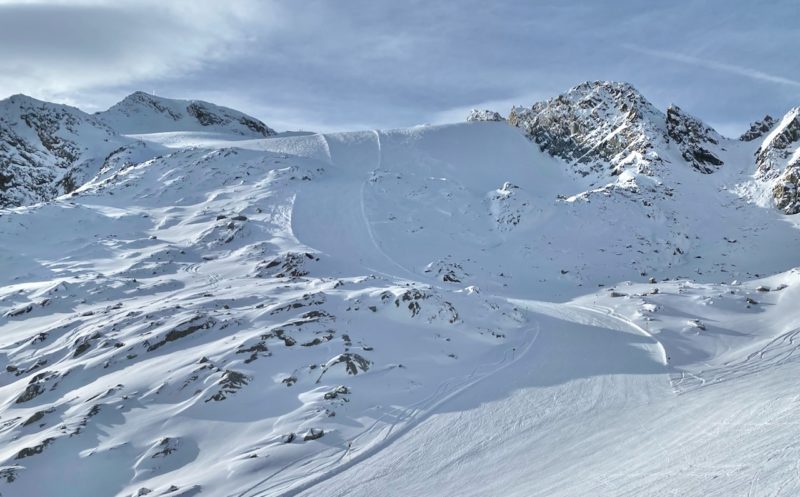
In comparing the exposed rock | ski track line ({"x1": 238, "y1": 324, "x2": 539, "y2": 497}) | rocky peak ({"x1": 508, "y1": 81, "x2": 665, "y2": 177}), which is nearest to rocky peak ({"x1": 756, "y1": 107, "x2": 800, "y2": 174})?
rocky peak ({"x1": 508, "y1": 81, "x2": 665, "y2": 177})

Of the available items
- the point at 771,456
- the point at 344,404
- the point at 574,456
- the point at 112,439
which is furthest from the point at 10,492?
the point at 771,456

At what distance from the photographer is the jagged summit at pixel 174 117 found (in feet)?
307

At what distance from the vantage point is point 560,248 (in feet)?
109

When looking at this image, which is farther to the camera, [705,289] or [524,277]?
[524,277]

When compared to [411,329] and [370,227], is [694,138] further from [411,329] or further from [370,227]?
[411,329]

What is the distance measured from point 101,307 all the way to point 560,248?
91.1 feet

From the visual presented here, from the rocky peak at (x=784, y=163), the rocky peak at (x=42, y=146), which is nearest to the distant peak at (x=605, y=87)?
the rocky peak at (x=784, y=163)

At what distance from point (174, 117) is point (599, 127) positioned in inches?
3303

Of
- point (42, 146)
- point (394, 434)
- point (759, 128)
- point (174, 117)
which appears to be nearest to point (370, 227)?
point (394, 434)

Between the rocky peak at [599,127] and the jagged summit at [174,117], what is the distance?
61.4 meters

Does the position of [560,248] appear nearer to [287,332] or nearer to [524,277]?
[524,277]

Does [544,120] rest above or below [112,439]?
above

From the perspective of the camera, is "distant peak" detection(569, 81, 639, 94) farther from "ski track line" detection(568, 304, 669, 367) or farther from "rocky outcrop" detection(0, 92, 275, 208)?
"rocky outcrop" detection(0, 92, 275, 208)

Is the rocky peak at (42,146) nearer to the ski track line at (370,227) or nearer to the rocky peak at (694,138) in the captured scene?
the ski track line at (370,227)
